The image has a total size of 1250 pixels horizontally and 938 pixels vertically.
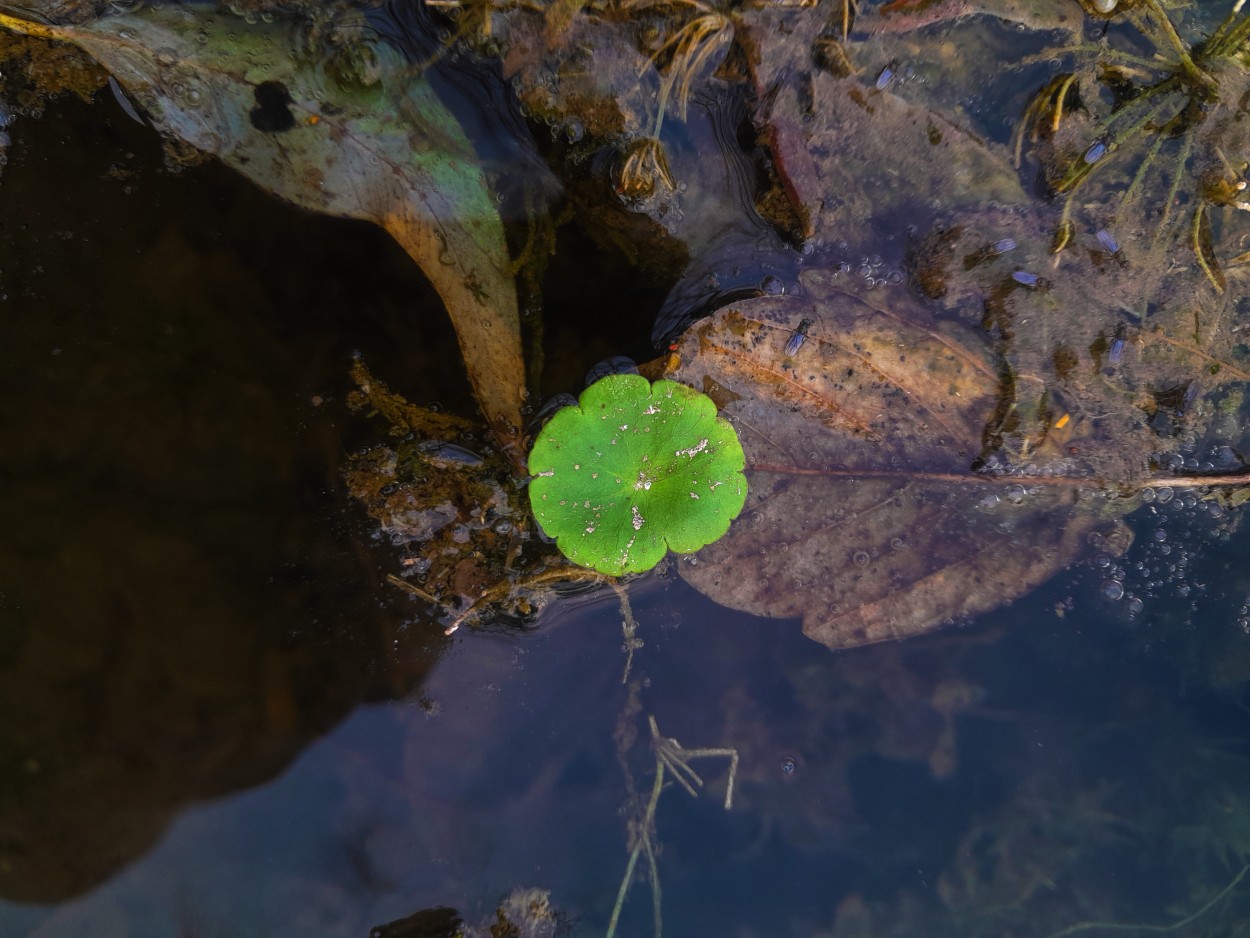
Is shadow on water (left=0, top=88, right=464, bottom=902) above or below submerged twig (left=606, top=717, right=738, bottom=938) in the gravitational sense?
above

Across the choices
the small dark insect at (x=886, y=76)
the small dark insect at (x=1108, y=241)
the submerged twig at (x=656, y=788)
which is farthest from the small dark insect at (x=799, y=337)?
the submerged twig at (x=656, y=788)

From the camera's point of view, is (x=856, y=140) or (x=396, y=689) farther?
(x=396, y=689)

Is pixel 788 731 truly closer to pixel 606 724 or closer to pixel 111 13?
pixel 606 724

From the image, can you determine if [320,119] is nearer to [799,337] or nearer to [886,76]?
[799,337]

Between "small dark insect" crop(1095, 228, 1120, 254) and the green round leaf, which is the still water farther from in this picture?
"small dark insect" crop(1095, 228, 1120, 254)

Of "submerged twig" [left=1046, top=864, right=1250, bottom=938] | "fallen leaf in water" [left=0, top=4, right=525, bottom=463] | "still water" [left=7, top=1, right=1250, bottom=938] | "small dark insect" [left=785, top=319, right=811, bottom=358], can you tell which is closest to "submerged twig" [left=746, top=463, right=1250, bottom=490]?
"still water" [left=7, top=1, right=1250, bottom=938]

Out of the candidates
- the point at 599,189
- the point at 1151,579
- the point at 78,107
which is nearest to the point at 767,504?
the point at 599,189

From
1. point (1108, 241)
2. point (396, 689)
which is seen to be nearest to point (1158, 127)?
point (1108, 241)
